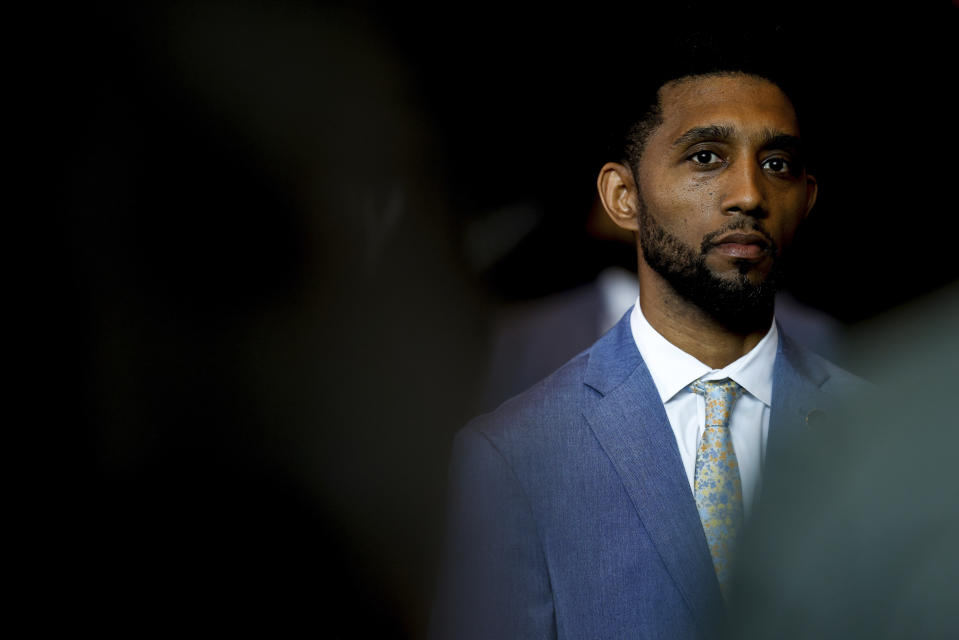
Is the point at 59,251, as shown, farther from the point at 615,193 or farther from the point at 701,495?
the point at 701,495

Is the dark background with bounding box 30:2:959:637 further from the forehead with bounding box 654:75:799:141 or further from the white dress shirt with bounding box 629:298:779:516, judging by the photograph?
the white dress shirt with bounding box 629:298:779:516

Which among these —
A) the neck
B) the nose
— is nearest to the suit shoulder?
the neck

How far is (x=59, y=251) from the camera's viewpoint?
75 centimetres

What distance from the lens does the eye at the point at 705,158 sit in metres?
0.69

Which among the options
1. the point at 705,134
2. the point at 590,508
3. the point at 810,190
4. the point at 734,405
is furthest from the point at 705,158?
the point at 590,508

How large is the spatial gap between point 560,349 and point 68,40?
0.68m

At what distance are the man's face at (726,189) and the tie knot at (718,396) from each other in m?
0.07

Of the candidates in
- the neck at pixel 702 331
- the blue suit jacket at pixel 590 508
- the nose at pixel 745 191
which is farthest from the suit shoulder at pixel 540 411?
the nose at pixel 745 191

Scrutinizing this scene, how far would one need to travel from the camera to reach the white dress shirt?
0.73 metres

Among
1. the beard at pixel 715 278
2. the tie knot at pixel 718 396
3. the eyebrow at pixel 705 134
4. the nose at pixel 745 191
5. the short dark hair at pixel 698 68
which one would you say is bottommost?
the tie knot at pixel 718 396

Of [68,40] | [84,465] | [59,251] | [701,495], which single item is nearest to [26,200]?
[59,251]

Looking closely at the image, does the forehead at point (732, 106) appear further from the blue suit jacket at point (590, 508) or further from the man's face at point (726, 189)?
the blue suit jacket at point (590, 508)

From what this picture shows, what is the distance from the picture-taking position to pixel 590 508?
69cm

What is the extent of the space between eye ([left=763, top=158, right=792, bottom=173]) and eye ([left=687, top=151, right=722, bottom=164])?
53 millimetres
